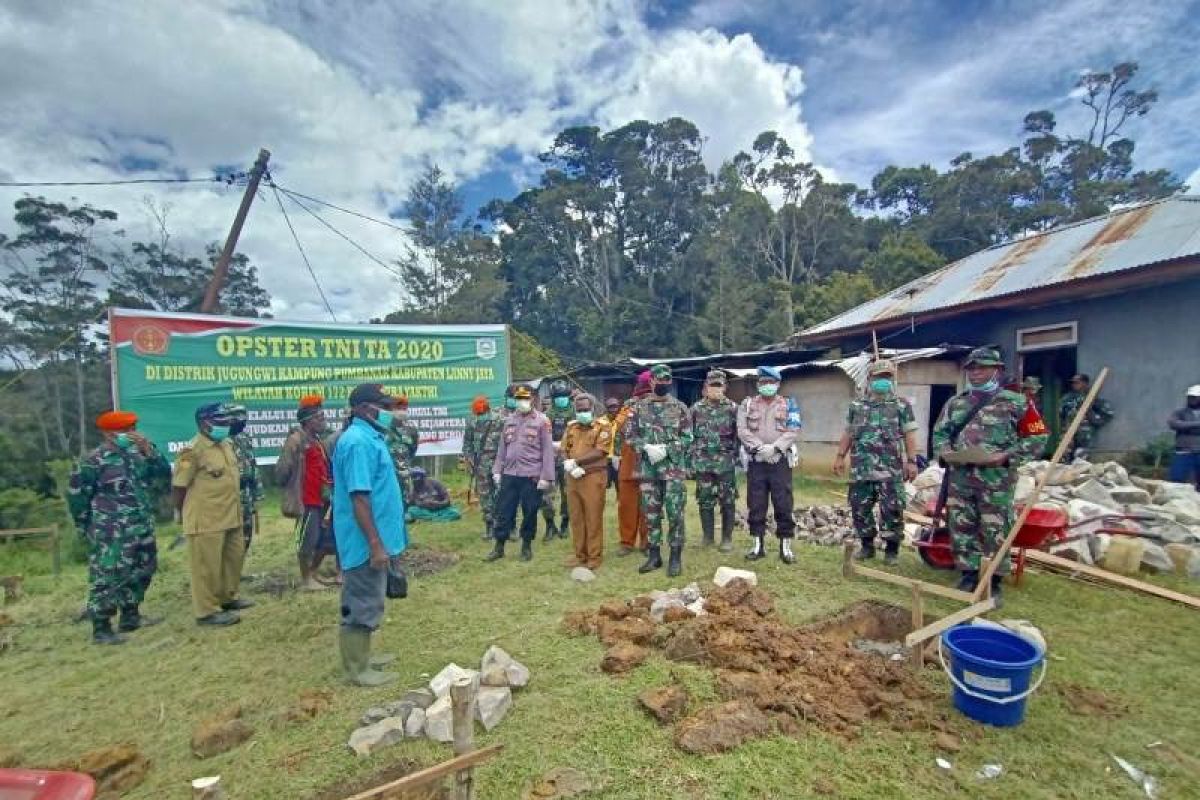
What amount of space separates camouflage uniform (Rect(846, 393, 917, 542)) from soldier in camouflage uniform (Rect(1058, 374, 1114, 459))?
5.71 m

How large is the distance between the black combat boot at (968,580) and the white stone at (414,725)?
4213 mm

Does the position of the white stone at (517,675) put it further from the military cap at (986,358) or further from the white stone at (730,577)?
the military cap at (986,358)

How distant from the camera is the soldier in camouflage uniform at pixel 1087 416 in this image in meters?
9.05

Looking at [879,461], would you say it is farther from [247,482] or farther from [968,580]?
[247,482]

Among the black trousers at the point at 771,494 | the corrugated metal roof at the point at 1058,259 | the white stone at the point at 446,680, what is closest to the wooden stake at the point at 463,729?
the white stone at the point at 446,680

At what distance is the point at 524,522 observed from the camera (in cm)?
628

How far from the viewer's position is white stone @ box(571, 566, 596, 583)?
5441 mm

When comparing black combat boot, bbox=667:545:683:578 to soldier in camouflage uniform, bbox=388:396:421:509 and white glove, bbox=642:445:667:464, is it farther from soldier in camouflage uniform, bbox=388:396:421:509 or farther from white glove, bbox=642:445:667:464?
soldier in camouflage uniform, bbox=388:396:421:509

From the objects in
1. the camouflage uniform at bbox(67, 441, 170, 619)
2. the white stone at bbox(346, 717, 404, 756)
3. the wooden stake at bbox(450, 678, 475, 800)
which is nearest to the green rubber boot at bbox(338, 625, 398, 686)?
the white stone at bbox(346, 717, 404, 756)

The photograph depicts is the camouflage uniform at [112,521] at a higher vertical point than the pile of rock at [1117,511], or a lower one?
higher

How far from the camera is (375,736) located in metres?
2.93

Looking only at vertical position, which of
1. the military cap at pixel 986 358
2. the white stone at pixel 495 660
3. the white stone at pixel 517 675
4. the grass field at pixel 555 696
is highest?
the military cap at pixel 986 358

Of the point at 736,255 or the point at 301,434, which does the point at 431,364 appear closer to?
the point at 301,434

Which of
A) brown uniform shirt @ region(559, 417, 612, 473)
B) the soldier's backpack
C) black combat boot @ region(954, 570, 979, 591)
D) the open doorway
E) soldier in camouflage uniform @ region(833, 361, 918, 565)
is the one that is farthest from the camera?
the open doorway
